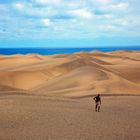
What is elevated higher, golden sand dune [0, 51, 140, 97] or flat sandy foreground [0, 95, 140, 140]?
golden sand dune [0, 51, 140, 97]

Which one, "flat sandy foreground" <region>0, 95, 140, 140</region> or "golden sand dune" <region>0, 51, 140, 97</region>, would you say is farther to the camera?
"golden sand dune" <region>0, 51, 140, 97</region>

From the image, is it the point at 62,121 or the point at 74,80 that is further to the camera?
the point at 74,80

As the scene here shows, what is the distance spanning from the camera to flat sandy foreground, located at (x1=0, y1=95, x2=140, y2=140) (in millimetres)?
12273

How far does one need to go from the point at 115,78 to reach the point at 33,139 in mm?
23937

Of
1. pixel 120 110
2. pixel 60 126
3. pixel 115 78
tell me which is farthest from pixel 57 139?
pixel 115 78

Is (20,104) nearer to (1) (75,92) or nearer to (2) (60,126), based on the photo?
(2) (60,126)

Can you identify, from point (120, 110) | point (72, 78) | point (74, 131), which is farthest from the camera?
point (72, 78)

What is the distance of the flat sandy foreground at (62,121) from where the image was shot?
12273 mm

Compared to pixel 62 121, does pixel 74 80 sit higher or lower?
higher

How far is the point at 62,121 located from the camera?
47.5ft

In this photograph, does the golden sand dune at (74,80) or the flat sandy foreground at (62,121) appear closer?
the flat sandy foreground at (62,121)

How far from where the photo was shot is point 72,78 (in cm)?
3756

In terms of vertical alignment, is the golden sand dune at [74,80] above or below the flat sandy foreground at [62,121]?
above

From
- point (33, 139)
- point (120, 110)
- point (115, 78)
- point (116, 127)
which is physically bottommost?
point (33, 139)
